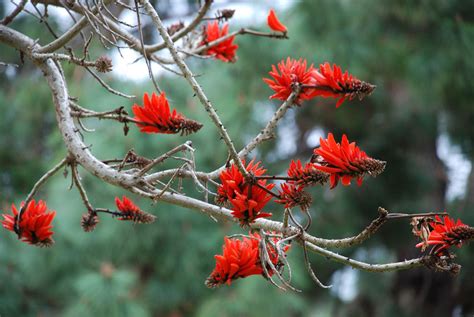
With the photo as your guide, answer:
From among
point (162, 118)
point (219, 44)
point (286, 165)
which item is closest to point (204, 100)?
point (162, 118)

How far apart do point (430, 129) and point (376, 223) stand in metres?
2.44

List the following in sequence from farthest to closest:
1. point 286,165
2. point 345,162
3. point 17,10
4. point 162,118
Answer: point 286,165 → point 17,10 → point 162,118 → point 345,162

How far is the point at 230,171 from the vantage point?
2.59 ft

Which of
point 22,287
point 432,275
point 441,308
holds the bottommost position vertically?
point 22,287

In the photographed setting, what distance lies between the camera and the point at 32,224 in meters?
0.93

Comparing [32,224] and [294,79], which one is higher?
[294,79]

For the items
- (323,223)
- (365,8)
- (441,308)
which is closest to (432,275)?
(441,308)

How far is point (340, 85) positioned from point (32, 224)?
0.49m

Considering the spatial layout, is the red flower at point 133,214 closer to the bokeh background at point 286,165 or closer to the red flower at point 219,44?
Answer: the red flower at point 219,44

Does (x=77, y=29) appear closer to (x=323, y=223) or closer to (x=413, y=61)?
(x=413, y=61)

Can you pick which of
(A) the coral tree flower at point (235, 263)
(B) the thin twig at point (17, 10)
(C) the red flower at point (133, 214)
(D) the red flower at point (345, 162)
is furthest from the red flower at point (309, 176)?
(B) the thin twig at point (17, 10)

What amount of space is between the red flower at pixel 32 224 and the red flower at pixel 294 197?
1.22ft

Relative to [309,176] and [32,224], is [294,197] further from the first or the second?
[32,224]

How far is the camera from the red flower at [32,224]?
0.93m
